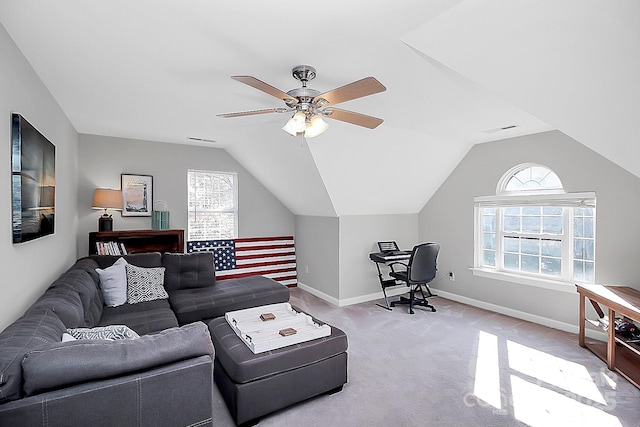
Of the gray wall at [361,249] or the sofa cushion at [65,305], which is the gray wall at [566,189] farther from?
the sofa cushion at [65,305]

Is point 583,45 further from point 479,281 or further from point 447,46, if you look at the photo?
point 479,281

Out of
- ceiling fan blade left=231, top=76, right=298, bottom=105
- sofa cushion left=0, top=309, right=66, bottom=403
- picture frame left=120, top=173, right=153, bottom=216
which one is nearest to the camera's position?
sofa cushion left=0, top=309, right=66, bottom=403

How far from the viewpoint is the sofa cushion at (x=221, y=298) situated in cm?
343

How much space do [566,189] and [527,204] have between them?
1.51 ft

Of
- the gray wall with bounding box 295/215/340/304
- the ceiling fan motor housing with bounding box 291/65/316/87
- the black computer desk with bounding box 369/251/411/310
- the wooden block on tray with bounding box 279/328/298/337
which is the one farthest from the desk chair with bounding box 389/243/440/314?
the ceiling fan motor housing with bounding box 291/65/316/87

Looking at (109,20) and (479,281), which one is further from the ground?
(109,20)

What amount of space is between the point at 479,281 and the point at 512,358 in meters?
1.73

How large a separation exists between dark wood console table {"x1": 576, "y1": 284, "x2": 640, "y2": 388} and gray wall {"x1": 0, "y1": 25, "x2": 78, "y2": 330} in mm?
4420

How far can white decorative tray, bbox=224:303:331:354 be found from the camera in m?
2.35

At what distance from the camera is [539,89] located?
2.11m

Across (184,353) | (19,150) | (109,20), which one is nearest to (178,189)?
(19,150)

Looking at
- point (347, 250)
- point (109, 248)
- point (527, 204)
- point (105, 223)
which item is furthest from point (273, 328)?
point (527, 204)

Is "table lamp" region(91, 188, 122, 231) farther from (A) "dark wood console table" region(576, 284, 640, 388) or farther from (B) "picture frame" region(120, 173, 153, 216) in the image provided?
(A) "dark wood console table" region(576, 284, 640, 388)

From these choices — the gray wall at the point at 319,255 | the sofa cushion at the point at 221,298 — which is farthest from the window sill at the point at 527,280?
the sofa cushion at the point at 221,298
